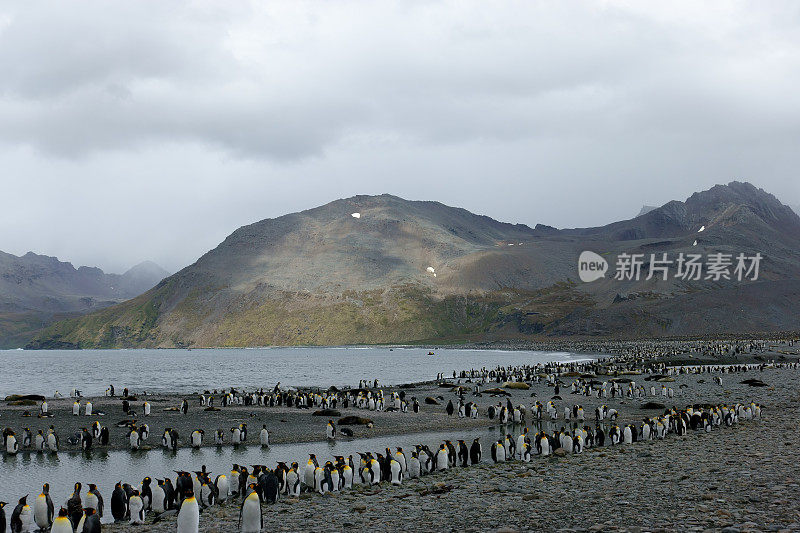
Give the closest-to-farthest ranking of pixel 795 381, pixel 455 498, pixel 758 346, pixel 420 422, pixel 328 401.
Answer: pixel 455 498, pixel 420 422, pixel 328 401, pixel 795 381, pixel 758 346

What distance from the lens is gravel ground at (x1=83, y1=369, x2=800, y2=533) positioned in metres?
12.9

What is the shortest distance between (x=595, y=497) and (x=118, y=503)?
1219 centimetres

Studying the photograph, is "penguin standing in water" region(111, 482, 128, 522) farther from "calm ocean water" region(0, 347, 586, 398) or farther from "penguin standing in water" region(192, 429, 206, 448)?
"calm ocean water" region(0, 347, 586, 398)

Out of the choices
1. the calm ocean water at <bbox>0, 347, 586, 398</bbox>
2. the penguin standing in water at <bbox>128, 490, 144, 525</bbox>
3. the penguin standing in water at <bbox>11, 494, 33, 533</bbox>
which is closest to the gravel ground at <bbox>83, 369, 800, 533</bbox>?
the penguin standing in water at <bbox>128, 490, 144, 525</bbox>

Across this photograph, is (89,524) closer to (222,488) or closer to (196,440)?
(222,488)

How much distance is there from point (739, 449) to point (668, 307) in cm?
16940

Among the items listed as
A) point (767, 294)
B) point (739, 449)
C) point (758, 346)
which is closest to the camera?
point (739, 449)

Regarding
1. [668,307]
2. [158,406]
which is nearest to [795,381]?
[158,406]

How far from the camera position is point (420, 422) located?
3584 centimetres

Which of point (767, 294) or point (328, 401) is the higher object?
point (767, 294)

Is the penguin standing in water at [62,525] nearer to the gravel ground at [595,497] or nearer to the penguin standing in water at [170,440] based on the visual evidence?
the gravel ground at [595,497]

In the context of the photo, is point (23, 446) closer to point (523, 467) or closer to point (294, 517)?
point (294, 517)

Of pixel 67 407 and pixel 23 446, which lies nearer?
pixel 23 446

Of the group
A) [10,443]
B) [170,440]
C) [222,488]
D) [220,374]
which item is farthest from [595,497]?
[220,374]
